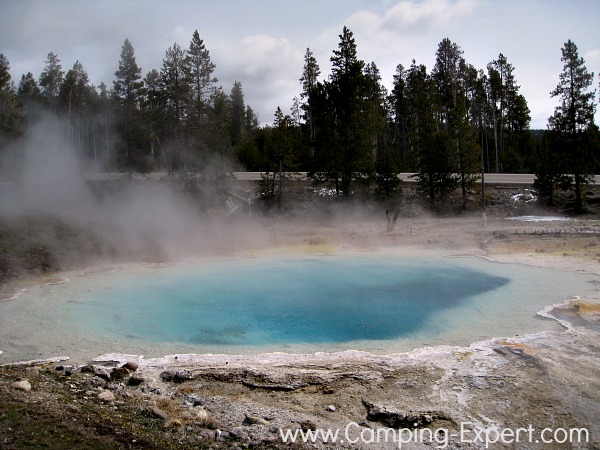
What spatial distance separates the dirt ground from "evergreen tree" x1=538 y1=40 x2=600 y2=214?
735 inches

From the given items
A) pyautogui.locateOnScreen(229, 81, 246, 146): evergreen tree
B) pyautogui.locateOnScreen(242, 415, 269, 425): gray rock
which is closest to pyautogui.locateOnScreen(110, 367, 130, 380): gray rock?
pyautogui.locateOnScreen(242, 415, 269, 425): gray rock

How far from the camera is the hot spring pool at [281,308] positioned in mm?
7270

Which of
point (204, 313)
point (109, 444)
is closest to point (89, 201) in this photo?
point (204, 313)

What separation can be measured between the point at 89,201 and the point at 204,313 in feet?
44.7

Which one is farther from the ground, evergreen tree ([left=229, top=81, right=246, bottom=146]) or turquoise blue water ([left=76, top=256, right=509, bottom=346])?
evergreen tree ([left=229, top=81, right=246, bottom=146])

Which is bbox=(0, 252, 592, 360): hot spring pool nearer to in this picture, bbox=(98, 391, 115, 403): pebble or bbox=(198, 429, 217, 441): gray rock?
bbox=(98, 391, 115, 403): pebble

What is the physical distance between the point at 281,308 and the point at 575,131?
21.3 metres

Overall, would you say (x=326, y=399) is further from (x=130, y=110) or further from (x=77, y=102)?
(x=77, y=102)

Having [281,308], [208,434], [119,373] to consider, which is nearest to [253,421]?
[208,434]

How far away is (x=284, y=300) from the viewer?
9.96 m

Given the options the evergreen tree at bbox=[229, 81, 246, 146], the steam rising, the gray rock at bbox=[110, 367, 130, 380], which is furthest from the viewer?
the evergreen tree at bbox=[229, 81, 246, 146]

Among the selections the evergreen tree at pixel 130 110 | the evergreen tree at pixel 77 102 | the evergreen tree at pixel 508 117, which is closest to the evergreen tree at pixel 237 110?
the evergreen tree at pixel 77 102

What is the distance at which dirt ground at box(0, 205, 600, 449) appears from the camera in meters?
4.32

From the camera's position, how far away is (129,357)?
→ 6.53 meters
